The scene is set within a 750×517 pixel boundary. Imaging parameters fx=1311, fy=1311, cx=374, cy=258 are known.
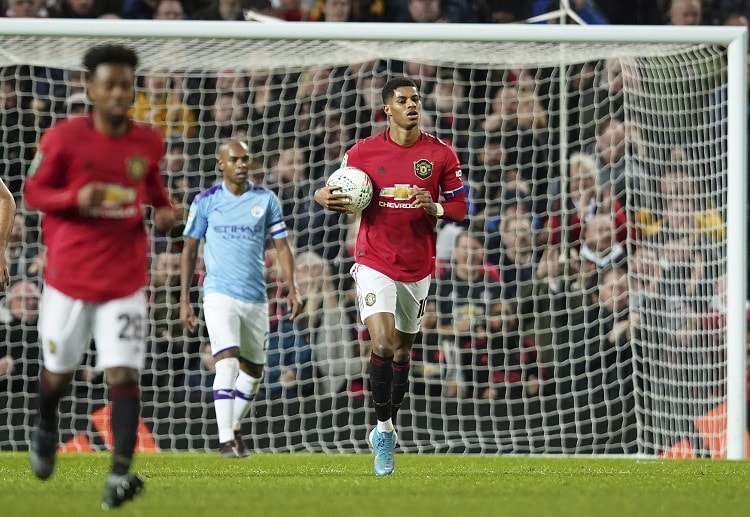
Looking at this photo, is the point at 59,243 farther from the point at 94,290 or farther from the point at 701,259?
the point at 701,259

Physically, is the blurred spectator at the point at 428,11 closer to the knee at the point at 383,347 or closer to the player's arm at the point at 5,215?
the knee at the point at 383,347

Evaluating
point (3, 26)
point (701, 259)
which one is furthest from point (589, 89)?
point (3, 26)

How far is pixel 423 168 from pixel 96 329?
9.33ft

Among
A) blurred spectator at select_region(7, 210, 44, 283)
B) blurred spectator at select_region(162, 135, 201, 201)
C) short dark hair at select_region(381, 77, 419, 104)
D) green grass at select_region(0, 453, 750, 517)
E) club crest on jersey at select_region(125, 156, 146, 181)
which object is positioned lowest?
green grass at select_region(0, 453, 750, 517)

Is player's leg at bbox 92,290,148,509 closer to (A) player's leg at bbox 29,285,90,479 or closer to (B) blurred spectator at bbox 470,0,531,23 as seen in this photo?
(A) player's leg at bbox 29,285,90,479

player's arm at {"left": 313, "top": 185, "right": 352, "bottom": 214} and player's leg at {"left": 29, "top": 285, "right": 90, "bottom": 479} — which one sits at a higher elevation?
player's arm at {"left": 313, "top": 185, "right": 352, "bottom": 214}

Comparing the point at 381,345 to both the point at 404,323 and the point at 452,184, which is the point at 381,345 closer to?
the point at 404,323

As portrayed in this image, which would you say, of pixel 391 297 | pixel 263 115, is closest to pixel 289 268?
pixel 391 297

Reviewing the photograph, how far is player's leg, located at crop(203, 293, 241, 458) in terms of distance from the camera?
9.19 m

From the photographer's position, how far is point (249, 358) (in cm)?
962

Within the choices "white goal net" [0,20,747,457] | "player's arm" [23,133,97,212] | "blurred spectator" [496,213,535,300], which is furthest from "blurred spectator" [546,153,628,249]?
"player's arm" [23,133,97,212]

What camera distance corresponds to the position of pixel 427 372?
1119cm

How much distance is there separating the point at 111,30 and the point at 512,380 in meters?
4.48

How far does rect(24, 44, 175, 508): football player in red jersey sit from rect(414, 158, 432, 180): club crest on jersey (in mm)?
2532
